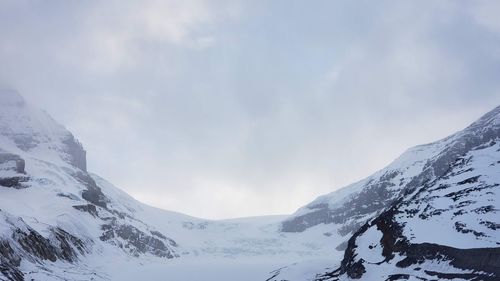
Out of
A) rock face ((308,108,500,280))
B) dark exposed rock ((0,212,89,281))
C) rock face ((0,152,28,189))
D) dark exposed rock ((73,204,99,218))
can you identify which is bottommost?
rock face ((308,108,500,280))

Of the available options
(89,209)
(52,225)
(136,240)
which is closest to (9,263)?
(52,225)

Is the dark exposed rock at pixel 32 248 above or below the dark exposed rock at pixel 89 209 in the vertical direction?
below

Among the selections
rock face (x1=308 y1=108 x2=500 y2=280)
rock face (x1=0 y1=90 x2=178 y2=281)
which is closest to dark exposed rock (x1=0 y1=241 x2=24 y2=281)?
rock face (x1=0 y1=90 x2=178 y2=281)

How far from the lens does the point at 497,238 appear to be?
47656mm

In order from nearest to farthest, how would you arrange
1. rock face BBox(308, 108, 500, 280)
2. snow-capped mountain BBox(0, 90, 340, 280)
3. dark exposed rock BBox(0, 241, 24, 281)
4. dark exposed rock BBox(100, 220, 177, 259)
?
rock face BBox(308, 108, 500, 280) → dark exposed rock BBox(0, 241, 24, 281) → snow-capped mountain BBox(0, 90, 340, 280) → dark exposed rock BBox(100, 220, 177, 259)

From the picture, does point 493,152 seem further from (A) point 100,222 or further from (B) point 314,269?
(A) point 100,222

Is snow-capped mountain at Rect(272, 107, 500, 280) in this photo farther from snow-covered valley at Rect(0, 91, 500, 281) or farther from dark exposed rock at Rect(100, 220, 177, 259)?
dark exposed rock at Rect(100, 220, 177, 259)

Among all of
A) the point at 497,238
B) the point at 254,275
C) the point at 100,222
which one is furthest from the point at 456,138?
the point at 497,238

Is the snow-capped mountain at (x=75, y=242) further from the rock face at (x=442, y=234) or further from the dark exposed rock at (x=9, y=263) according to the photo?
the rock face at (x=442, y=234)

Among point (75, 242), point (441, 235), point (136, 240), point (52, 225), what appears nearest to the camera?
point (441, 235)

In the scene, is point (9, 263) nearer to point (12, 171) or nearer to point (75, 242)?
point (75, 242)

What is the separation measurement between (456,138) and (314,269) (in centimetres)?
13609

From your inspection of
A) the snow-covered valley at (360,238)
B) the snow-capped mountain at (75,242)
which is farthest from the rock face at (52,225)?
the snow-covered valley at (360,238)

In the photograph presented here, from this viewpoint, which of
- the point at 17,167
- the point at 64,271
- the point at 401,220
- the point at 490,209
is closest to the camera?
the point at 490,209
